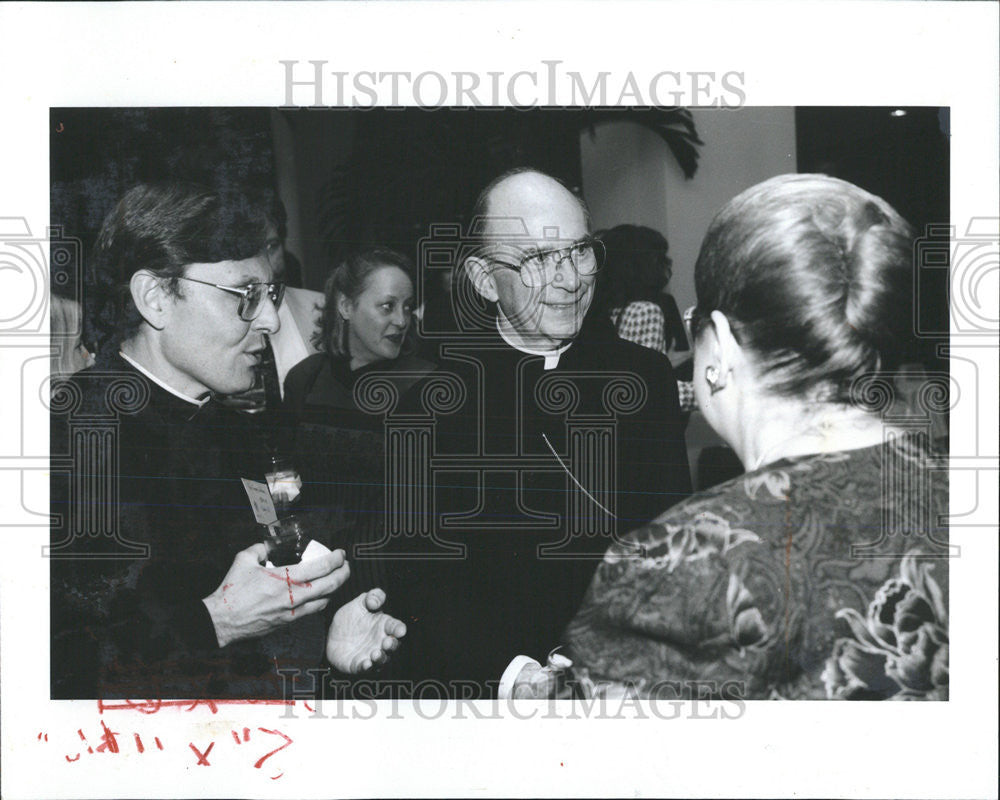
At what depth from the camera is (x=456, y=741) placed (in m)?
2.71

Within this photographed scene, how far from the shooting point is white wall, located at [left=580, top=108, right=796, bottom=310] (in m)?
2.65

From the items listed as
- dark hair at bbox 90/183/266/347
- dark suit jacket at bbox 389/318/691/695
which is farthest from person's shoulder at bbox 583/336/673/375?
dark hair at bbox 90/183/266/347

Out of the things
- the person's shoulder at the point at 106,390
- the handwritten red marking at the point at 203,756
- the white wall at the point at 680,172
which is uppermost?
the white wall at the point at 680,172

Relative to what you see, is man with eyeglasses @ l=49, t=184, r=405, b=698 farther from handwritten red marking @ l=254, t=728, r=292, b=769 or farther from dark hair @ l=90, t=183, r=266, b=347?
handwritten red marking @ l=254, t=728, r=292, b=769

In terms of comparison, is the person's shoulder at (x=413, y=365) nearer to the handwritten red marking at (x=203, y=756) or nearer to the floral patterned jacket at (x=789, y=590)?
the floral patterned jacket at (x=789, y=590)

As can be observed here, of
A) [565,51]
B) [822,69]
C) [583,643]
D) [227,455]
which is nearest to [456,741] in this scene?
[583,643]

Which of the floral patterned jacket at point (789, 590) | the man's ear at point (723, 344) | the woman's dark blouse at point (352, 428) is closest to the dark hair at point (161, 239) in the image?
the woman's dark blouse at point (352, 428)

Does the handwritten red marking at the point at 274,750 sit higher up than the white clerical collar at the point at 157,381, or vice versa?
the white clerical collar at the point at 157,381

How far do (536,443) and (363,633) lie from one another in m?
0.74

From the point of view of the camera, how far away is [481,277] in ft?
8.78

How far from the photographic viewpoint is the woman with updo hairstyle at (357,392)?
2.69 meters

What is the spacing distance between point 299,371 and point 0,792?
4.99ft

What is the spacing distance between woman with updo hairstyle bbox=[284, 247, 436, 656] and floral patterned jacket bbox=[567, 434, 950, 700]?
72 cm

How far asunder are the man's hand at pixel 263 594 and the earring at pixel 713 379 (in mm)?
1167
